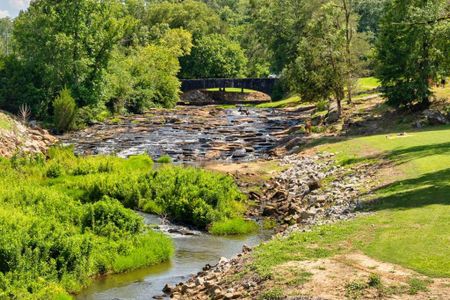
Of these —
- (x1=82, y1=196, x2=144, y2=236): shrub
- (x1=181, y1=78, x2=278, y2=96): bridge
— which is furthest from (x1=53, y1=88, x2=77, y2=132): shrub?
(x1=181, y1=78, x2=278, y2=96): bridge

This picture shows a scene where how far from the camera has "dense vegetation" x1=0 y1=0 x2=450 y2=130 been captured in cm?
4966

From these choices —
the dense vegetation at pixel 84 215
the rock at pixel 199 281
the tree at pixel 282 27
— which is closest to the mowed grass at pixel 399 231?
the rock at pixel 199 281

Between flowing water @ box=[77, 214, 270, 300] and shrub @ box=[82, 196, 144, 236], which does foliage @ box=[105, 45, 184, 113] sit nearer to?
flowing water @ box=[77, 214, 270, 300]

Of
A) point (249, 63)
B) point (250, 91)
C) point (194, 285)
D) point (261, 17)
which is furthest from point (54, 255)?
point (249, 63)

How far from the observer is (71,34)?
70.2 meters

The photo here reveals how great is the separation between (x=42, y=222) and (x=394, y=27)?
125 ft

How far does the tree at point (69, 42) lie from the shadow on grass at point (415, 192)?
4986 cm

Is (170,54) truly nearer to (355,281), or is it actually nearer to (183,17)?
(183,17)

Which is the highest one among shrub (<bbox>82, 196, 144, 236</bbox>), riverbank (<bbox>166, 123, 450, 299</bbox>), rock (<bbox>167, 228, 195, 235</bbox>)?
riverbank (<bbox>166, 123, 450, 299</bbox>)

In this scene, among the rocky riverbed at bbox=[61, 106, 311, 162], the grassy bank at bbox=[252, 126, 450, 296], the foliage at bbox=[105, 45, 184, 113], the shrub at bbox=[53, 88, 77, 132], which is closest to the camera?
the grassy bank at bbox=[252, 126, 450, 296]

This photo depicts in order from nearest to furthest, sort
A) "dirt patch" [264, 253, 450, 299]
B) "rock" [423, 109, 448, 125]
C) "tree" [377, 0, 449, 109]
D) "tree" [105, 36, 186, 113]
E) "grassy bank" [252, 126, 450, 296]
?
"dirt patch" [264, 253, 450, 299], "grassy bank" [252, 126, 450, 296], "rock" [423, 109, 448, 125], "tree" [377, 0, 449, 109], "tree" [105, 36, 186, 113]

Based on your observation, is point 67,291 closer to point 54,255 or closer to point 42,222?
point 54,255

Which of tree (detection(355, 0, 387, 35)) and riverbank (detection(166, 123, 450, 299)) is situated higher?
tree (detection(355, 0, 387, 35))

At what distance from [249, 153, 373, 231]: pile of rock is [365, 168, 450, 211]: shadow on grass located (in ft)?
4.08
